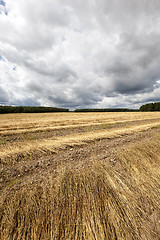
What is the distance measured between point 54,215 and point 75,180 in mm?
997

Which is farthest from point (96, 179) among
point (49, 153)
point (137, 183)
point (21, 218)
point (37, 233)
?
point (49, 153)

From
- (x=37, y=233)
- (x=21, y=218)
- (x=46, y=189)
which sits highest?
(x=46, y=189)

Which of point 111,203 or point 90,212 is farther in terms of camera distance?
point 111,203

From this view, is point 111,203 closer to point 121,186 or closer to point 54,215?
point 121,186

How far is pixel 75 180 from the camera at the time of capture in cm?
317

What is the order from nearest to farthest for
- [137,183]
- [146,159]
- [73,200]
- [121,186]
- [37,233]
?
[37,233], [73,200], [121,186], [137,183], [146,159]

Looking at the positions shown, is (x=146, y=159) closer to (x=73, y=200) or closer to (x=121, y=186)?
(x=121, y=186)

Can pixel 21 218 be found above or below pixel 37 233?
above

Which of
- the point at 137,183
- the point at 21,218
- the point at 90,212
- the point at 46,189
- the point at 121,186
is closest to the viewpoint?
the point at 21,218

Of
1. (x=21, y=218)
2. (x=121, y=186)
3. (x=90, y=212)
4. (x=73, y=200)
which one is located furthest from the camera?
(x=121, y=186)

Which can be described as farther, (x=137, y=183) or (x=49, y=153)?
(x=49, y=153)

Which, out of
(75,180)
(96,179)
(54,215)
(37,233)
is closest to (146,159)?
(96,179)

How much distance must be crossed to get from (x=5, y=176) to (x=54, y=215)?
2.04 metres

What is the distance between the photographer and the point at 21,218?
2.25 metres
